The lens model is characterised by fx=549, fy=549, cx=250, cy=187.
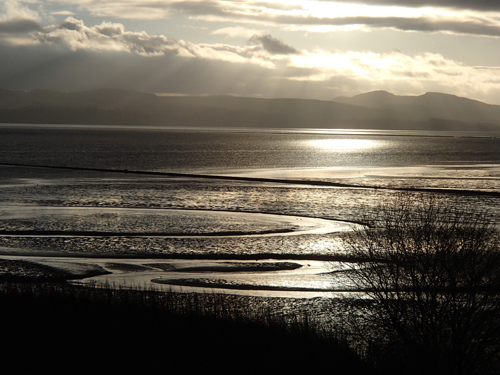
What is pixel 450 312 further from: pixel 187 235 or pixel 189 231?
pixel 189 231

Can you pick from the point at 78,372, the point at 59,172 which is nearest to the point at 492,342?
the point at 78,372

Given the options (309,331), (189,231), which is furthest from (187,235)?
(309,331)

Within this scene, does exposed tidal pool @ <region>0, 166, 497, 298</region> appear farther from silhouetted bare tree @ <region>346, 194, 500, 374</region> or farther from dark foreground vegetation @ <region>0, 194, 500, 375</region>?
silhouetted bare tree @ <region>346, 194, 500, 374</region>

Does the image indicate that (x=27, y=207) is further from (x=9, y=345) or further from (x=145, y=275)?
(x=9, y=345)

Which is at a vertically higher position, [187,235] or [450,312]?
[450,312]

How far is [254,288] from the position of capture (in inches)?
687

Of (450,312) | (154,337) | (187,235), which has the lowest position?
(187,235)

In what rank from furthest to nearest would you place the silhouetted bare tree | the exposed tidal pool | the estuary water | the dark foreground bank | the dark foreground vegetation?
the estuary water < the exposed tidal pool < the dark foreground bank < the dark foreground vegetation < the silhouetted bare tree

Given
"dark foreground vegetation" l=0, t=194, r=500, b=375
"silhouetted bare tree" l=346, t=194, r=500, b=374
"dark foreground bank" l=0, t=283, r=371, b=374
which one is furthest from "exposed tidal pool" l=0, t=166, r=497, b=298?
"silhouetted bare tree" l=346, t=194, r=500, b=374

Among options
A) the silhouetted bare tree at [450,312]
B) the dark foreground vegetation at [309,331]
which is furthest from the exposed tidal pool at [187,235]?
the silhouetted bare tree at [450,312]

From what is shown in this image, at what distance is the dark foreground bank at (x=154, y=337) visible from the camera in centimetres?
1096

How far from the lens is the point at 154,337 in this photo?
1260 cm

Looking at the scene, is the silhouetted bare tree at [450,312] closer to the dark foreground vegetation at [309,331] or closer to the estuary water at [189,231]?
the dark foreground vegetation at [309,331]

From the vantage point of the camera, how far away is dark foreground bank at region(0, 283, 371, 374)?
10961 millimetres
